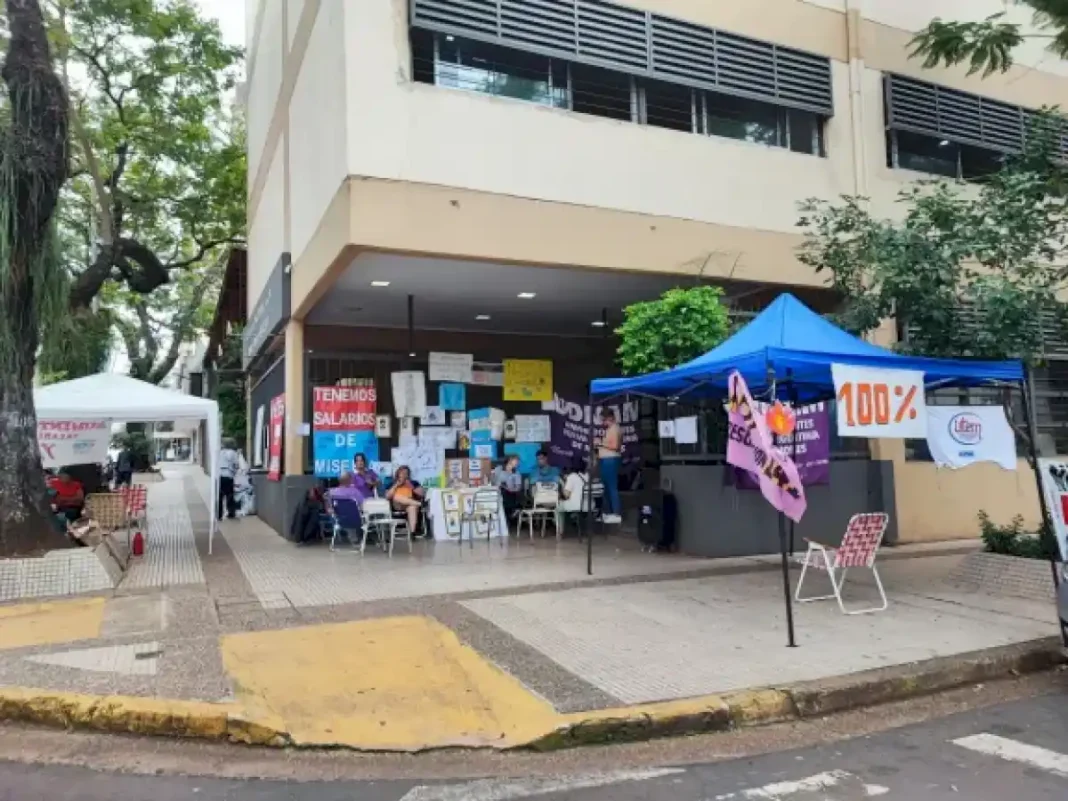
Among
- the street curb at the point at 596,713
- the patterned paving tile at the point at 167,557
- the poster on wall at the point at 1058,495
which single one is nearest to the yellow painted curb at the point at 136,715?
the street curb at the point at 596,713

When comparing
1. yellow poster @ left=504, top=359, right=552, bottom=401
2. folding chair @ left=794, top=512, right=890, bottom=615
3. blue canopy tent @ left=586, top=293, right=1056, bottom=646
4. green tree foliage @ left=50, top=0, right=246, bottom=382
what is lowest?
folding chair @ left=794, top=512, right=890, bottom=615

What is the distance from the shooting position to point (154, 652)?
6.34 m

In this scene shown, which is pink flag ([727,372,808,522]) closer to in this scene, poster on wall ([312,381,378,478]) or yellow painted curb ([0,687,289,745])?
yellow painted curb ([0,687,289,745])

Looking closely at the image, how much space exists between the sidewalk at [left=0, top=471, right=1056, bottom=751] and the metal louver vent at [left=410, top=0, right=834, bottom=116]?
6563 mm

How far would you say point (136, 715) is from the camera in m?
5.00

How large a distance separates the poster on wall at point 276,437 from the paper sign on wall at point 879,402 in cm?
950

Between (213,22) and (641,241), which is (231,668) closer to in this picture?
(641,241)

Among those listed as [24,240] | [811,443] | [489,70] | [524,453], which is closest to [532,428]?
[524,453]

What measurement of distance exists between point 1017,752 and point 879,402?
12.3 ft

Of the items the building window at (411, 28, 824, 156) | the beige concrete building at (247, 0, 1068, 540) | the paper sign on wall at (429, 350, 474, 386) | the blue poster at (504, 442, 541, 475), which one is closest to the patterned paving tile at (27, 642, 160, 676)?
the beige concrete building at (247, 0, 1068, 540)

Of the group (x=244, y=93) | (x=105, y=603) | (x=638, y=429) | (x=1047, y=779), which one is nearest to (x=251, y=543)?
(x=105, y=603)

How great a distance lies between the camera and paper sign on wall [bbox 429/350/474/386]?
1425 centimetres

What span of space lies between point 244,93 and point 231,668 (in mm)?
19370

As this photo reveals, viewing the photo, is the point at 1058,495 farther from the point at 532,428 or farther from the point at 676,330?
the point at 532,428
